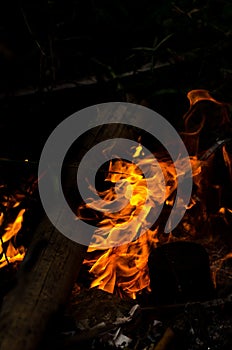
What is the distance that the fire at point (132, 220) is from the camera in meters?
3.34

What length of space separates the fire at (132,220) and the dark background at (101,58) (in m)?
0.68

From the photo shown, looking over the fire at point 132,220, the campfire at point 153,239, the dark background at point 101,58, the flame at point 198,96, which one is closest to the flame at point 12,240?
the campfire at point 153,239

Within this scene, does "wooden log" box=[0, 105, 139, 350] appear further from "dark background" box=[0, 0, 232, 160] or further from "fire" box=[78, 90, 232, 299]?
"dark background" box=[0, 0, 232, 160]

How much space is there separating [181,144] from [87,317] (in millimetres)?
1737

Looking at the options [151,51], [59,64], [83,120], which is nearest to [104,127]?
[83,120]

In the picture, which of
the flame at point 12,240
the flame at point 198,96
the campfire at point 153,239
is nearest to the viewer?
the campfire at point 153,239

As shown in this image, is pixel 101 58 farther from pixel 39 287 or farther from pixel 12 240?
pixel 39 287

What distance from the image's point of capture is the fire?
131 inches

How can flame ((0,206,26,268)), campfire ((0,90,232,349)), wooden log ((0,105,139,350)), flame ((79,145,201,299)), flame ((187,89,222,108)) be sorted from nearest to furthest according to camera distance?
1. wooden log ((0,105,139,350))
2. campfire ((0,90,232,349))
3. flame ((79,145,201,299))
4. flame ((0,206,26,268))
5. flame ((187,89,222,108))

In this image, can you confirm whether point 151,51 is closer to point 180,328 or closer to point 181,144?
point 181,144

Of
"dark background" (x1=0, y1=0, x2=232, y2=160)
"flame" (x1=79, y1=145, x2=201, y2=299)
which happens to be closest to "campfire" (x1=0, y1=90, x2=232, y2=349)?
"flame" (x1=79, y1=145, x2=201, y2=299)

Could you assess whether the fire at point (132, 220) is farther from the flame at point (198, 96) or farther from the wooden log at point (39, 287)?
the flame at point (198, 96)

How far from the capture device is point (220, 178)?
4.03m

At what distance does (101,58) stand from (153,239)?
208cm
